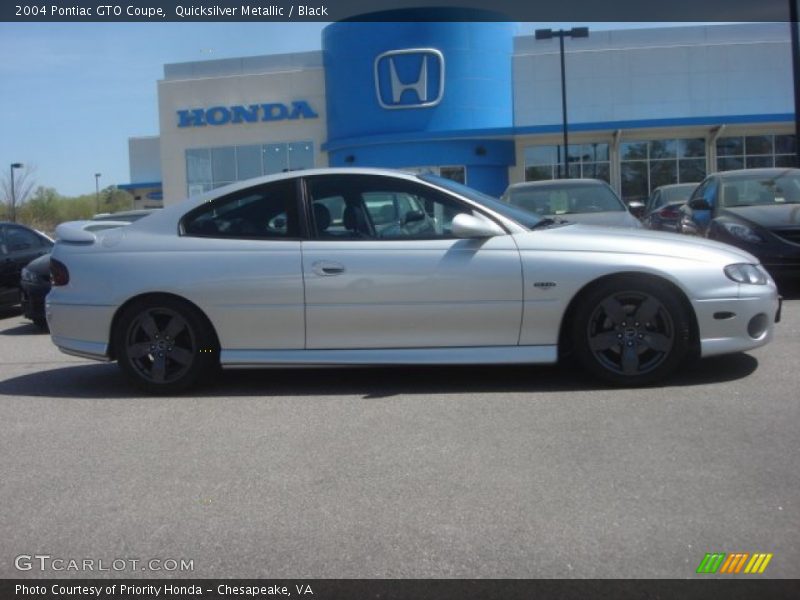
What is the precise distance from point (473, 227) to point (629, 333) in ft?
4.13

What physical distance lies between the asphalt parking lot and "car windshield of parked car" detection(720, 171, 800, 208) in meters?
4.76

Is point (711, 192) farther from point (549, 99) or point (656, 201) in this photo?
point (549, 99)

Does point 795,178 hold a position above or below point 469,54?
below

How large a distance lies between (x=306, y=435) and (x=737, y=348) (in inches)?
115

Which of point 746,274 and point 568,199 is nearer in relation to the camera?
point 746,274

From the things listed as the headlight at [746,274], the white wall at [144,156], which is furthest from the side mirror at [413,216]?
the white wall at [144,156]

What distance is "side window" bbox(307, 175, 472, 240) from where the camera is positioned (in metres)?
6.12

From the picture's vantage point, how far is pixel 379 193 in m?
Result: 6.31

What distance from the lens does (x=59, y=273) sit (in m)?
6.47

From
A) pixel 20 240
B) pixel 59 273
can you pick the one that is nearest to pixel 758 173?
pixel 59 273

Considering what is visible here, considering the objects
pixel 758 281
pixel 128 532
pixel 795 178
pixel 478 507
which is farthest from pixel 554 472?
pixel 795 178

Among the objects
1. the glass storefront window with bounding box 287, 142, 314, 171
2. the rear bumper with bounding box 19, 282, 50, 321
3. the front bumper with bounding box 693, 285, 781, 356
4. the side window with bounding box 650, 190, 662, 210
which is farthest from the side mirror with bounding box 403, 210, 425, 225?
the glass storefront window with bounding box 287, 142, 314, 171

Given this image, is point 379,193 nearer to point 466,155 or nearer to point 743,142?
point 466,155

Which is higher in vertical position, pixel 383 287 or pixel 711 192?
pixel 711 192
